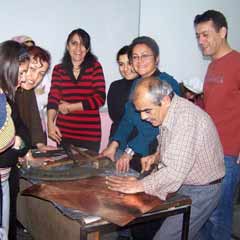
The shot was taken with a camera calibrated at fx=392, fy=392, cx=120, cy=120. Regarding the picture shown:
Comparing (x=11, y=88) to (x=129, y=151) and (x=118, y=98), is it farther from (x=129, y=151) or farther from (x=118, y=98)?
(x=118, y=98)

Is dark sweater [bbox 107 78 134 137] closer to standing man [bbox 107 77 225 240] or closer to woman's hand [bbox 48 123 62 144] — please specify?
woman's hand [bbox 48 123 62 144]

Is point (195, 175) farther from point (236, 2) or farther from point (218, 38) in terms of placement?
point (236, 2)

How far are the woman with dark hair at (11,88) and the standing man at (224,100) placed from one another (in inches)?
46.3

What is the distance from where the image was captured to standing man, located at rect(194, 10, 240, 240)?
7.83 feet

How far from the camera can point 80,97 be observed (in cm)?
286

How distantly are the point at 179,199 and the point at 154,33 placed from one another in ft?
7.85

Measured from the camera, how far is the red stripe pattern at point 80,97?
2.85 meters

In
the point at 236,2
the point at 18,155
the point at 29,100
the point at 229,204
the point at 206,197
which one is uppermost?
the point at 236,2

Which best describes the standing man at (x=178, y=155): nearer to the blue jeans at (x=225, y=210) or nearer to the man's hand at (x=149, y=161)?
the man's hand at (x=149, y=161)

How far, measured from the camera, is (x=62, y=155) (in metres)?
2.26

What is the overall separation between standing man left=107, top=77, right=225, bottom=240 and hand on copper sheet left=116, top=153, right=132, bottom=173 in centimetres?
21

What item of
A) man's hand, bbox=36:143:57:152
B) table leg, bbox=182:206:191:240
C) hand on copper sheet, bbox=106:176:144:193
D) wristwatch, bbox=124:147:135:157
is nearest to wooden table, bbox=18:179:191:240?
table leg, bbox=182:206:191:240

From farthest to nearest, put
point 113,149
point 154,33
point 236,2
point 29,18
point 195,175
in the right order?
point 236,2 < point 154,33 < point 29,18 < point 113,149 < point 195,175

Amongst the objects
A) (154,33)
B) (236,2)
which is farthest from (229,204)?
(236,2)
